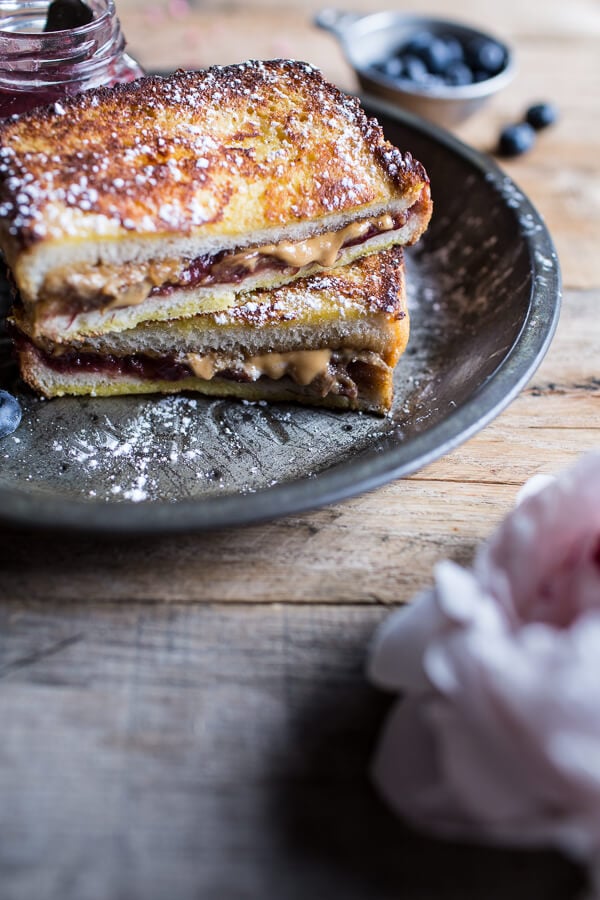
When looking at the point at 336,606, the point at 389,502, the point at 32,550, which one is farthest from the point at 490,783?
the point at 32,550

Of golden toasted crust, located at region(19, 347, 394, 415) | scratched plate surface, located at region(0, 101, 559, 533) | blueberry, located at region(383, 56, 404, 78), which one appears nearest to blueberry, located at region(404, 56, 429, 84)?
blueberry, located at region(383, 56, 404, 78)

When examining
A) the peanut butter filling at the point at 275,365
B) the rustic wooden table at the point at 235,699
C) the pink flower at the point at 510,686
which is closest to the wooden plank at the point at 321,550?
the rustic wooden table at the point at 235,699

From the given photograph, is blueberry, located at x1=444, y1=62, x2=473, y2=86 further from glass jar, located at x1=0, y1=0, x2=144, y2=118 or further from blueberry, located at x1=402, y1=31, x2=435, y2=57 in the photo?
glass jar, located at x1=0, y1=0, x2=144, y2=118

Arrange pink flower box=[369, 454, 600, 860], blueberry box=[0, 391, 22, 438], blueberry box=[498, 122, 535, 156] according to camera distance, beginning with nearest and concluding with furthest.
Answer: pink flower box=[369, 454, 600, 860], blueberry box=[0, 391, 22, 438], blueberry box=[498, 122, 535, 156]

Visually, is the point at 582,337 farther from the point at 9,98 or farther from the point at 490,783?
the point at 9,98

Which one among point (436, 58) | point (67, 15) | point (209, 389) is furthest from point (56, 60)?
point (436, 58)

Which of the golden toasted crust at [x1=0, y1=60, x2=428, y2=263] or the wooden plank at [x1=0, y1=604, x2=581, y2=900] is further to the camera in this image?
the golden toasted crust at [x1=0, y1=60, x2=428, y2=263]

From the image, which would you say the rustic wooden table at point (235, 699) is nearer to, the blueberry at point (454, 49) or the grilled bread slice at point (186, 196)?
the grilled bread slice at point (186, 196)
